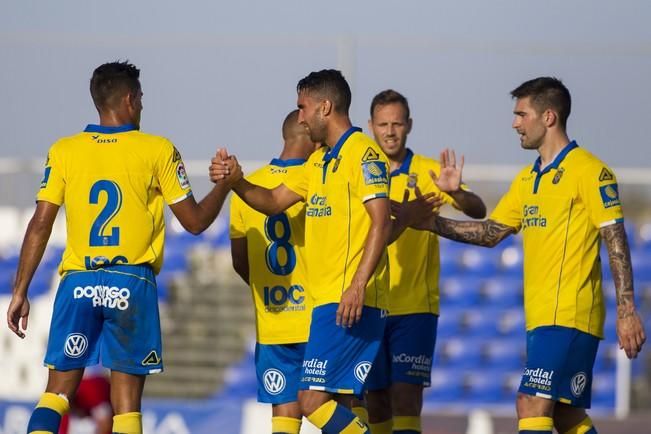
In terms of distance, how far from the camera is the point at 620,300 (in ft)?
24.0

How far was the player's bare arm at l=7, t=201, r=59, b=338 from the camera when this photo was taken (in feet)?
24.2

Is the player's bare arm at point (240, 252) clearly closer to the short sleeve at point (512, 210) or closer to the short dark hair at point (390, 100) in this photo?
the short dark hair at point (390, 100)

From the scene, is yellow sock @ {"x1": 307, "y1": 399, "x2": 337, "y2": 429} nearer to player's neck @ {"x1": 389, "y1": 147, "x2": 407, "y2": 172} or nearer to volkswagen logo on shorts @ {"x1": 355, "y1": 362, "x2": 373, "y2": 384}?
volkswagen logo on shorts @ {"x1": 355, "y1": 362, "x2": 373, "y2": 384}

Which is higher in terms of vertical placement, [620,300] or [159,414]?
[620,300]

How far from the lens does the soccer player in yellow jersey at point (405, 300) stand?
Answer: 28.2 ft

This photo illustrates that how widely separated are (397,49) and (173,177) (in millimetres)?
8596

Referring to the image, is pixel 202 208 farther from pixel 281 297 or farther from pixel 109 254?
pixel 281 297

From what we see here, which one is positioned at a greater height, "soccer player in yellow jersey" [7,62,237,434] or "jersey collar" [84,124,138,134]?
"jersey collar" [84,124,138,134]

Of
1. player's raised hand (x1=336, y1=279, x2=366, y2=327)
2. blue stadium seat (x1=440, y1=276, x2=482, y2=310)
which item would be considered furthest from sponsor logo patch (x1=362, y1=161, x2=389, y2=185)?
blue stadium seat (x1=440, y1=276, x2=482, y2=310)

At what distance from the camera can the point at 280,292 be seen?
326 inches

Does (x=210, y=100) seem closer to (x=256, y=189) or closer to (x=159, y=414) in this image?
(x=159, y=414)

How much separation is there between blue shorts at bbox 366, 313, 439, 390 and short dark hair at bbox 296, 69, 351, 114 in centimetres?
188

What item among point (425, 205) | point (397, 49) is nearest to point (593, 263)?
point (425, 205)

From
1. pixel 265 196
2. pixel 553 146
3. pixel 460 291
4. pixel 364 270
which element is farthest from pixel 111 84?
pixel 460 291
